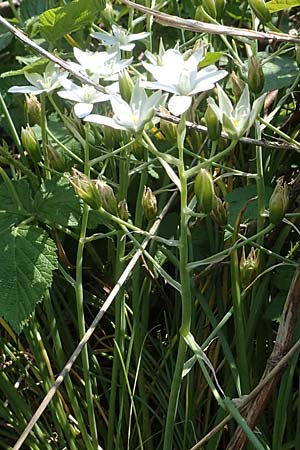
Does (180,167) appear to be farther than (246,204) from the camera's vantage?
No

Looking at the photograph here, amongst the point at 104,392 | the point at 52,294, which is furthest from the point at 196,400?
the point at 52,294

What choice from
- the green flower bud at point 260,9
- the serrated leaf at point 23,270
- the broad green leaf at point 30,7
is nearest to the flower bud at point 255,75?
the green flower bud at point 260,9

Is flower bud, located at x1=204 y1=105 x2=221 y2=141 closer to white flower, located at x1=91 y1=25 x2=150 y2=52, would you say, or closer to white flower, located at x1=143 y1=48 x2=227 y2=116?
white flower, located at x1=143 y1=48 x2=227 y2=116

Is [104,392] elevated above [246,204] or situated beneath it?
situated beneath

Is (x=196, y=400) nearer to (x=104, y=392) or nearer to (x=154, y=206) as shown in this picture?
(x=104, y=392)

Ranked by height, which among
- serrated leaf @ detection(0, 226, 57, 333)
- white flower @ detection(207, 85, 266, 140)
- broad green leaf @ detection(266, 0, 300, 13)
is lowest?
serrated leaf @ detection(0, 226, 57, 333)

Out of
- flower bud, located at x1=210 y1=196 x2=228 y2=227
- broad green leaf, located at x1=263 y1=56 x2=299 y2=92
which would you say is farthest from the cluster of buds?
broad green leaf, located at x1=263 y1=56 x2=299 y2=92

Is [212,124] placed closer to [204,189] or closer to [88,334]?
[204,189]
